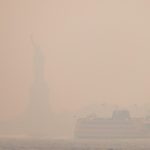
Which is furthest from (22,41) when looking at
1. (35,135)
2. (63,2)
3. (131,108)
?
(131,108)

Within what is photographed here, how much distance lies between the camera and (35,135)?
7.03ft

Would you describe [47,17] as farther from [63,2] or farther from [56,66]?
[56,66]

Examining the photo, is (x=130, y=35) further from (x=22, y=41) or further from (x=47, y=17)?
(x=22, y=41)

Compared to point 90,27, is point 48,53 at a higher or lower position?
lower

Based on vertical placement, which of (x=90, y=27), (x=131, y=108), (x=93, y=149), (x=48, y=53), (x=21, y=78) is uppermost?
(x=90, y=27)

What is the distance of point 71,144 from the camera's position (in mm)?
2115

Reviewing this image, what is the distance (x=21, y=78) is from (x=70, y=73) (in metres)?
0.29

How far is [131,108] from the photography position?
214cm

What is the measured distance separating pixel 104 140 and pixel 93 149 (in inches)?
3.3

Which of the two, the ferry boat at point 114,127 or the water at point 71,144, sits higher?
the ferry boat at point 114,127

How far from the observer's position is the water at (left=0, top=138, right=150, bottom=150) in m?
2.08

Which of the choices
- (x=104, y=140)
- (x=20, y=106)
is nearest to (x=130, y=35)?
(x=104, y=140)

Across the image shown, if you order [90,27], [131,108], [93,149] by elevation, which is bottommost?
[93,149]

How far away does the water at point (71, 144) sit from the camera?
208 cm
